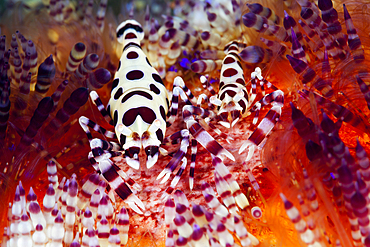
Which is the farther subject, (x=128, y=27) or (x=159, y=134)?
(x=128, y=27)

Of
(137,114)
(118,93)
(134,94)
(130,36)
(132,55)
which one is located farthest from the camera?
(130,36)

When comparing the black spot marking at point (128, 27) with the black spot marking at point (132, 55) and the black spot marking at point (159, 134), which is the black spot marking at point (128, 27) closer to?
the black spot marking at point (132, 55)

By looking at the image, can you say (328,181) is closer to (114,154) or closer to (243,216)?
(243,216)

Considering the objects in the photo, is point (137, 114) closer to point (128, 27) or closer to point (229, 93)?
point (229, 93)

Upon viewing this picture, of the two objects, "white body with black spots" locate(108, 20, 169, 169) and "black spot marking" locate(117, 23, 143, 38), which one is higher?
"black spot marking" locate(117, 23, 143, 38)

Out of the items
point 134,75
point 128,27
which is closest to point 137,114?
point 134,75

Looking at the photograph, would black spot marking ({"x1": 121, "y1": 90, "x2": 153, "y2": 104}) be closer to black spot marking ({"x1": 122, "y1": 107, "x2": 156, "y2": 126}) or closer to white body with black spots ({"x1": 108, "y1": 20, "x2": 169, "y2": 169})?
white body with black spots ({"x1": 108, "y1": 20, "x2": 169, "y2": 169})

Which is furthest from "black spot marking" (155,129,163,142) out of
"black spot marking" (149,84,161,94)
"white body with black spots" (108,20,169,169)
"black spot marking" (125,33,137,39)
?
"black spot marking" (125,33,137,39)
